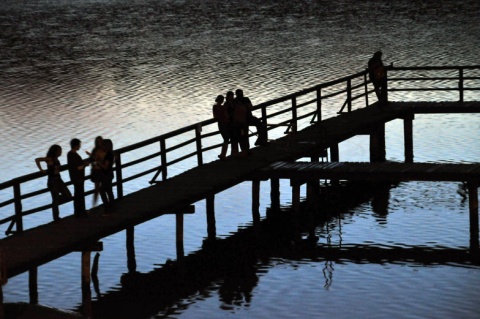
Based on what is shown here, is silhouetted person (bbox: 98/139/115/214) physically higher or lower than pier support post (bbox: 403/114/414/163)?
higher

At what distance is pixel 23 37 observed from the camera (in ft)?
346

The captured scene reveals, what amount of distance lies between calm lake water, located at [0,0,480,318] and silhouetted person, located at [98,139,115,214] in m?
1.79

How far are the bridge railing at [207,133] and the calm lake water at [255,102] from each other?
138 cm

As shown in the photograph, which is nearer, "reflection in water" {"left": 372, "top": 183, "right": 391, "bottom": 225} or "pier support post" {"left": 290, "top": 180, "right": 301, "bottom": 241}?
"pier support post" {"left": 290, "top": 180, "right": 301, "bottom": 241}

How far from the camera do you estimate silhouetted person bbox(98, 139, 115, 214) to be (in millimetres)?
30531

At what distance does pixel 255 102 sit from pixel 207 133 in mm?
13943

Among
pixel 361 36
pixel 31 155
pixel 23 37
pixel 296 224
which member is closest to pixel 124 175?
pixel 31 155

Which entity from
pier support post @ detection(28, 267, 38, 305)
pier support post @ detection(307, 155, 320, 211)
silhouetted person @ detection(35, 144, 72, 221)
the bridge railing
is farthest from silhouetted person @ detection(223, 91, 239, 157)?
pier support post @ detection(28, 267, 38, 305)

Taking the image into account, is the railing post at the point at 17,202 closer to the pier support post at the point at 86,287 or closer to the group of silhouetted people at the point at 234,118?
the pier support post at the point at 86,287

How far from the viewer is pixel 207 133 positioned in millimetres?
47438

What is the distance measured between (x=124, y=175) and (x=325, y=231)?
1004 centimetres

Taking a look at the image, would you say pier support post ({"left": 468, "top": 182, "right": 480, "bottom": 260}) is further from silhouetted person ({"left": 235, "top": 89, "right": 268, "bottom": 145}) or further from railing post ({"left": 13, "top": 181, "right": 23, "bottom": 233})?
railing post ({"left": 13, "top": 181, "right": 23, "bottom": 233})

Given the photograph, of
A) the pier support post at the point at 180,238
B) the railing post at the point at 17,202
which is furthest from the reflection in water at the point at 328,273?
the railing post at the point at 17,202

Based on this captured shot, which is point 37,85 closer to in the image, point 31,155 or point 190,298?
point 31,155
